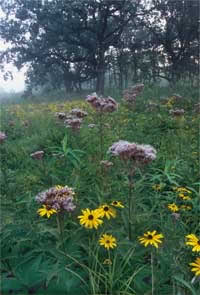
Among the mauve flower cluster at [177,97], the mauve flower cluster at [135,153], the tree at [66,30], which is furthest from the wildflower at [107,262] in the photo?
the tree at [66,30]

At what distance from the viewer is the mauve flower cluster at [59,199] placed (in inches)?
66.6

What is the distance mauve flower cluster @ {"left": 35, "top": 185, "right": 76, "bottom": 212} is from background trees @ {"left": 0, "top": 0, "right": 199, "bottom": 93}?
14.0 meters

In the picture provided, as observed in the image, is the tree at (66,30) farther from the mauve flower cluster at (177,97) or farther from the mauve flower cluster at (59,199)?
the mauve flower cluster at (59,199)

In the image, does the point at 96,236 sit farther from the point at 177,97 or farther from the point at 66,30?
the point at 66,30

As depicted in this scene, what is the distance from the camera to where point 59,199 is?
171 cm

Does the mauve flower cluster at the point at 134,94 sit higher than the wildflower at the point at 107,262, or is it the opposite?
the mauve flower cluster at the point at 134,94

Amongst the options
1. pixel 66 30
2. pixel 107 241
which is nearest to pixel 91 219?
pixel 107 241

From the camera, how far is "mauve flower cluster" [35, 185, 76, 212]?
66.6 inches

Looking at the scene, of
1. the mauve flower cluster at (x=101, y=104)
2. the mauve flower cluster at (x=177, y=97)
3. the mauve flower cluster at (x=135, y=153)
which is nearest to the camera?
the mauve flower cluster at (x=135, y=153)

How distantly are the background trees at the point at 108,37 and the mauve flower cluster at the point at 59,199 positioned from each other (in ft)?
45.8

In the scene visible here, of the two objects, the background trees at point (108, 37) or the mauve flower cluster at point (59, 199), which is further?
the background trees at point (108, 37)

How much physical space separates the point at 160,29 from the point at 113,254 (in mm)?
16292

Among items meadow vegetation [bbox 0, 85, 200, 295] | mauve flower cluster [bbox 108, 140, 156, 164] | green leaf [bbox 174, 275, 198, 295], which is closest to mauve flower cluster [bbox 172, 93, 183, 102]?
meadow vegetation [bbox 0, 85, 200, 295]

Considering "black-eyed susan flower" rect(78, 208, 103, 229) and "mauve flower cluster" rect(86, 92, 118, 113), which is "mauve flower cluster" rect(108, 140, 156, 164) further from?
"mauve flower cluster" rect(86, 92, 118, 113)
